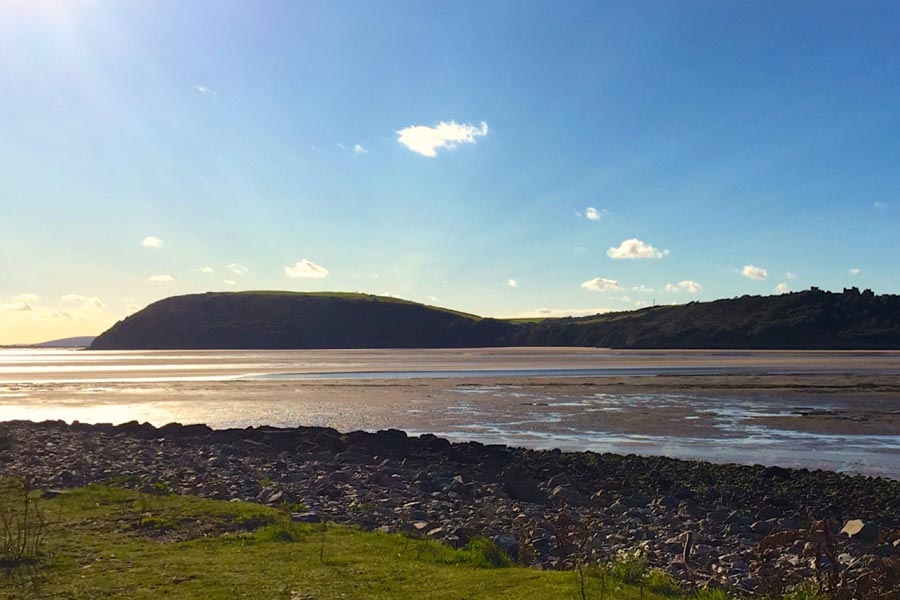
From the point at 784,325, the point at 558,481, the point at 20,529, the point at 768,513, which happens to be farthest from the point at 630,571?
the point at 784,325

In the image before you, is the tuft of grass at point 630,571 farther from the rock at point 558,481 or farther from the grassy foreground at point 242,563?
the rock at point 558,481

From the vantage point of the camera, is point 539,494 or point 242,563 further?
point 539,494

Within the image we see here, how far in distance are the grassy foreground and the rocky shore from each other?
115 cm

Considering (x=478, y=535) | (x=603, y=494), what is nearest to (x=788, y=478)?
(x=603, y=494)

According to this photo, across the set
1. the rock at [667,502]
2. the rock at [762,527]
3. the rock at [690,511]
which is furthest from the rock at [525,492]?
the rock at [762,527]

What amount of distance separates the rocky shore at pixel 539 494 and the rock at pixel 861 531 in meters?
0.03

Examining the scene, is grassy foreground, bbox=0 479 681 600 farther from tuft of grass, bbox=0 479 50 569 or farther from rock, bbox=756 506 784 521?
rock, bbox=756 506 784 521

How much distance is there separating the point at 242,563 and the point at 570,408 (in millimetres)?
32500

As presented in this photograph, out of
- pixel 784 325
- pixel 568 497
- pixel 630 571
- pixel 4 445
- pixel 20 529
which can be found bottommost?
pixel 568 497

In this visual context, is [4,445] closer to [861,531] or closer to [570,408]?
[861,531]

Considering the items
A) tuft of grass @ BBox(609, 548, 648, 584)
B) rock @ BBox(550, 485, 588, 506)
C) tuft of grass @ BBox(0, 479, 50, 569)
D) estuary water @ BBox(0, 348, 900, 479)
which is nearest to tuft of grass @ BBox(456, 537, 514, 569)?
tuft of grass @ BBox(609, 548, 648, 584)

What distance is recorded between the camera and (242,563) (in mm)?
9125

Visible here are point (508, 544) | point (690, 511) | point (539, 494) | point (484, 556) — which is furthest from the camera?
point (539, 494)

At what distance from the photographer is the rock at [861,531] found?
1401 cm
